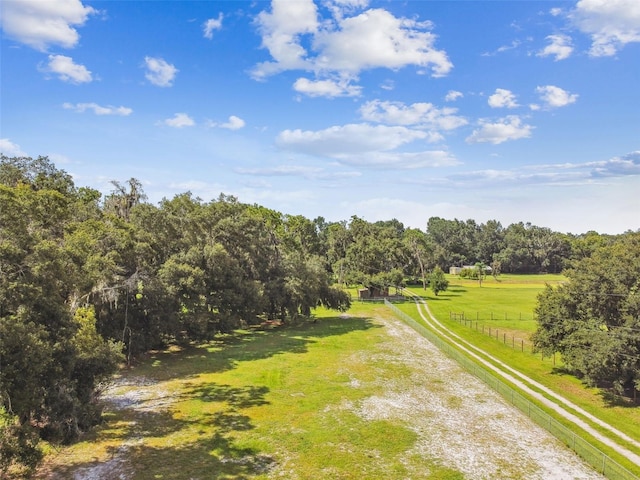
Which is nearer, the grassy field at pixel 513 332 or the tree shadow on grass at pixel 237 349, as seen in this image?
the grassy field at pixel 513 332

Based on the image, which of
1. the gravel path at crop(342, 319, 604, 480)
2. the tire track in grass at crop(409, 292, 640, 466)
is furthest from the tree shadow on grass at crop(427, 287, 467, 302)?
the gravel path at crop(342, 319, 604, 480)

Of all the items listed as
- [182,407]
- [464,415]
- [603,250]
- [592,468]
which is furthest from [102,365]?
[603,250]

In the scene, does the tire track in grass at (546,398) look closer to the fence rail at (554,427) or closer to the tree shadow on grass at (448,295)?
the fence rail at (554,427)

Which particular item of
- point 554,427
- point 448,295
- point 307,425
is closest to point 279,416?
point 307,425

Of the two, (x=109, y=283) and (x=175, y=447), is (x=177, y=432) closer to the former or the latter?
(x=175, y=447)

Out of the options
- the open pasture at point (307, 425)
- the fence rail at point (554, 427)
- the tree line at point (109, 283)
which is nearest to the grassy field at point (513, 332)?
the tree line at point (109, 283)

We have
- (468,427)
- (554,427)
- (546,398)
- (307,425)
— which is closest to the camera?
(554,427)

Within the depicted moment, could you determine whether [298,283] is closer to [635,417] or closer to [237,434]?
[237,434]
